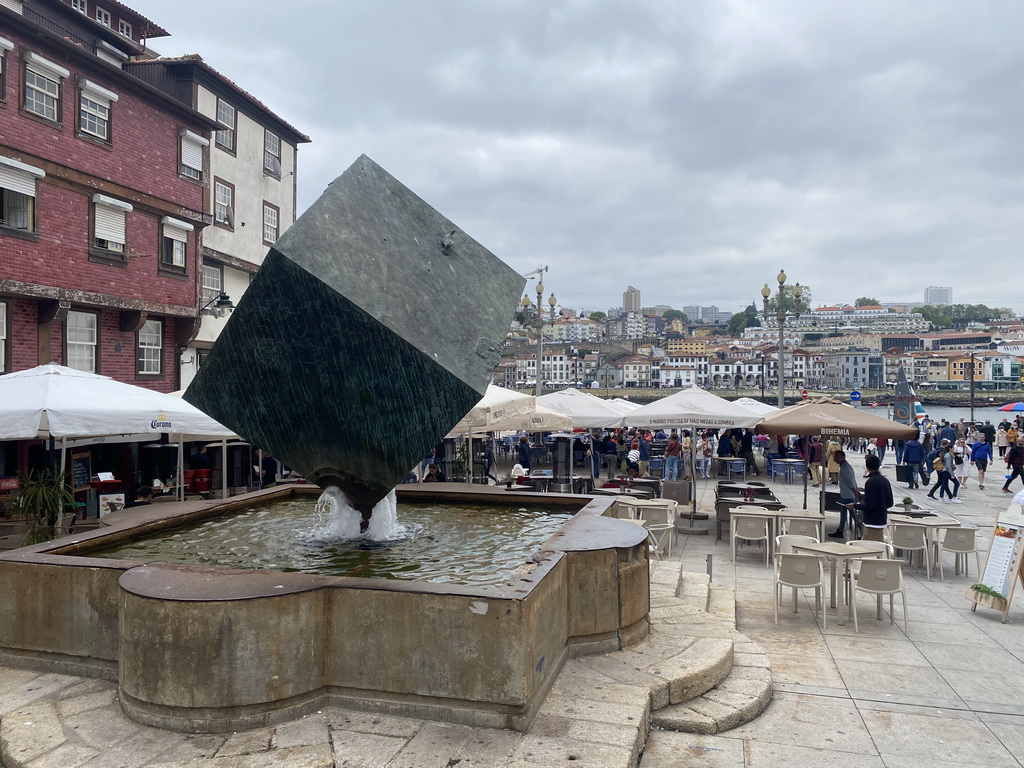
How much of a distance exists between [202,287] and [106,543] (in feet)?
53.2

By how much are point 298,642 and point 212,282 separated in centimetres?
2083

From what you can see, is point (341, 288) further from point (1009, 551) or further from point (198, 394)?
point (1009, 551)

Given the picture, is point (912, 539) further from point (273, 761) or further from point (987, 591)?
point (273, 761)

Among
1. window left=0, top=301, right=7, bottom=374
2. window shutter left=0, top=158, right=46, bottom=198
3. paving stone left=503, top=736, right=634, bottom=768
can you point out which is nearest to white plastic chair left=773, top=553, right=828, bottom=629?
paving stone left=503, top=736, right=634, bottom=768

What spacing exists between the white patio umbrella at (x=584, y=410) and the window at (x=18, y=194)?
11.9 meters

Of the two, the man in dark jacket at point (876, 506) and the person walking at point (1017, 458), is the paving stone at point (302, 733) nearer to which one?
the man in dark jacket at point (876, 506)

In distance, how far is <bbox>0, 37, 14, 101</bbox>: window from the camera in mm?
14328

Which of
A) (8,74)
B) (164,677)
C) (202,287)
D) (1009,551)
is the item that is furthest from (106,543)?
(202,287)

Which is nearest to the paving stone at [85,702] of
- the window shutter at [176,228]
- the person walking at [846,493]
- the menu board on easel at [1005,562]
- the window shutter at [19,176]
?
the menu board on easel at [1005,562]

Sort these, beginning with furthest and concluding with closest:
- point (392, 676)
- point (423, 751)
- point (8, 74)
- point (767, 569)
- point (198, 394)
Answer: point (8, 74)
point (767, 569)
point (198, 394)
point (392, 676)
point (423, 751)

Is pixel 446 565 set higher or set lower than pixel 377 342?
lower

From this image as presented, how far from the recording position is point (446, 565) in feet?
19.2

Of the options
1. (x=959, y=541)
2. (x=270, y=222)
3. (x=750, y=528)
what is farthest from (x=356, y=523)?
(x=270, y=222)

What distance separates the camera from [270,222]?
84.4 feet
